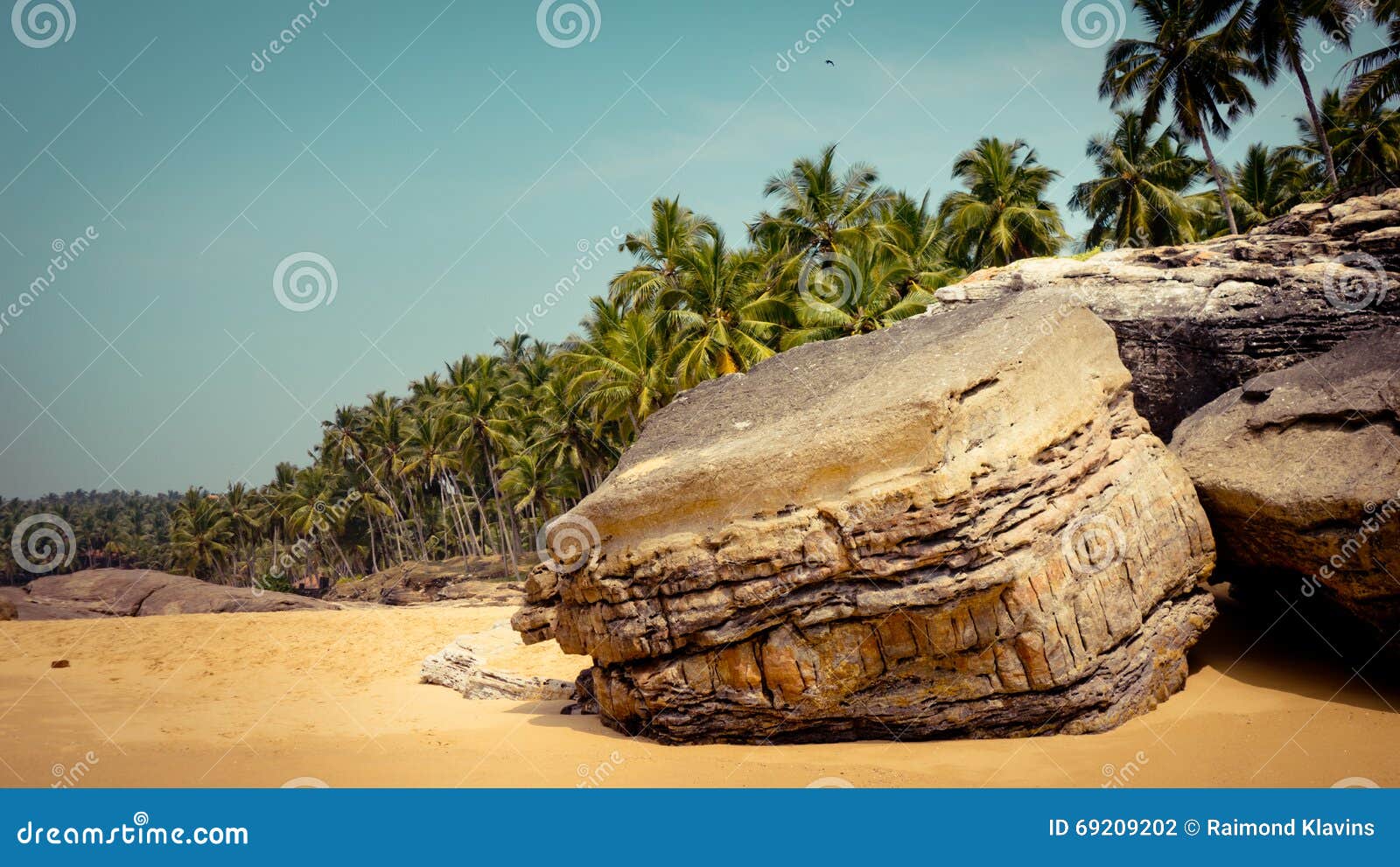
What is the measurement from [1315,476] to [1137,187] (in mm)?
30457

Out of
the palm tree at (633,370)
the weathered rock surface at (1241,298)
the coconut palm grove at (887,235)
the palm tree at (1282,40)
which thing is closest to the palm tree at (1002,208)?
the coconut palm grove at (887,235)

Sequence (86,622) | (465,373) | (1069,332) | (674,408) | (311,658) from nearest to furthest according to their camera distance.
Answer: (1069,332) < (674,408) < (311,658) < (86,622) < (465,373)

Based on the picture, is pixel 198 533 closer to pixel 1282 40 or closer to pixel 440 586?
pixel 440 586

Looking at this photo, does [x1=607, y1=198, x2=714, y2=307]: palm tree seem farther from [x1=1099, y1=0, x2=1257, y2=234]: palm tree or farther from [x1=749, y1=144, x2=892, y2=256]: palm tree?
[x1=1099, y1=0, x2=1257, y2=234]: palm tree

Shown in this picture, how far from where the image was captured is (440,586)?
45375 mm

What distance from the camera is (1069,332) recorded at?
31.8 ft

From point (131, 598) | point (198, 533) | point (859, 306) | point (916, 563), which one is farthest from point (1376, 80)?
point (198, 533)

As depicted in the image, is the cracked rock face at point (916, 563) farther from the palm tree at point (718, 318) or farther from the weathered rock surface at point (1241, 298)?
the palm tree at point (718, 318)

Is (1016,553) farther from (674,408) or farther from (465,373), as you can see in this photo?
(465,373)

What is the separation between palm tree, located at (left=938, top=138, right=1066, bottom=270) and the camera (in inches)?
1344

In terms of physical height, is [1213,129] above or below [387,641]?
above

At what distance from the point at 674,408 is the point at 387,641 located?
10.3 metres

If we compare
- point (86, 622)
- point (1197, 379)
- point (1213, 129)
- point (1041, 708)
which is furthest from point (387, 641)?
point (1213, 129)

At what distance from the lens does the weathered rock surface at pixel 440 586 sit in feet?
128
